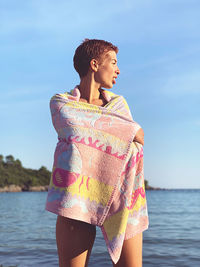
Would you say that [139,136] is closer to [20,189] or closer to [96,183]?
[96,183]

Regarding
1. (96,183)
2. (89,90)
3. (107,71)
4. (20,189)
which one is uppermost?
(107,71)

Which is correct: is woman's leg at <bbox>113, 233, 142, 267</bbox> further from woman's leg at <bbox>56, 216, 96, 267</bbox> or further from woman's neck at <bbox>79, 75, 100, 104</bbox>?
woman's neck at <bbox>79, 75, 100, 104</bbox>

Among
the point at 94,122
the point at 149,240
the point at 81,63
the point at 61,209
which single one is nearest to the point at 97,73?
the point at 81,63

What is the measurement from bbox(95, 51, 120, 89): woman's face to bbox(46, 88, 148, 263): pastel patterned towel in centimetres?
24

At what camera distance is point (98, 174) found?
6.38 ft

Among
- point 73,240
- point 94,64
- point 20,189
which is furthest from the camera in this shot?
point 20,189

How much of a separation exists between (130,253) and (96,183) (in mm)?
470

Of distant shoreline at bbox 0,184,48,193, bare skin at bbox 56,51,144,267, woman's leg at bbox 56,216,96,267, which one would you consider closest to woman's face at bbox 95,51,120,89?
bare skin at bbox 56,51,144,267

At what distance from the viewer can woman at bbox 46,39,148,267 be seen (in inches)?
75.3

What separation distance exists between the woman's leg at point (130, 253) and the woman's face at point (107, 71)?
0.97 m

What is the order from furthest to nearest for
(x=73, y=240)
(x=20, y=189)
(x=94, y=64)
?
(x=20, y=189), (x=94, y=64), (x=73, y=240)

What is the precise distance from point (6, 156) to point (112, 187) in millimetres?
125281

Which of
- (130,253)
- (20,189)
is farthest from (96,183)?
(20,189)

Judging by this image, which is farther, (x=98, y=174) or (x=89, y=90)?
(x=89, y=90)
